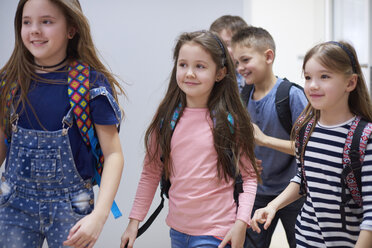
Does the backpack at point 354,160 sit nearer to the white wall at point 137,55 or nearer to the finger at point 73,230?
the finger at point 73,230

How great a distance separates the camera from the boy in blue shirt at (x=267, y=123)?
221 centimetres

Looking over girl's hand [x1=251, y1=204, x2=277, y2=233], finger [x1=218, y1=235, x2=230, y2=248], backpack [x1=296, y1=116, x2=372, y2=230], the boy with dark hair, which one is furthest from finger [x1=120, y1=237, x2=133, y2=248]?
the boy with dark hair

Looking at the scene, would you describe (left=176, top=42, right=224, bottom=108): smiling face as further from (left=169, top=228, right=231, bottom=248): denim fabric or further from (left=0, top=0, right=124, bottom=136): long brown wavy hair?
(left=169, top=228, right=231, bottom=248): denim fabric

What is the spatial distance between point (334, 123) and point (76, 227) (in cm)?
99

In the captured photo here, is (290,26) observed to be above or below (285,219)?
above

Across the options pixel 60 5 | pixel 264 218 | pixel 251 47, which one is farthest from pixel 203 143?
pixel 251 47

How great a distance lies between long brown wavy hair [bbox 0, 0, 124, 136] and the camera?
1.57 meters

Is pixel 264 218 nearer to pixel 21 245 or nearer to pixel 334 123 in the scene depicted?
pixel 334 123

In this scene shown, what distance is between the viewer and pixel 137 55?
2941 millimetres

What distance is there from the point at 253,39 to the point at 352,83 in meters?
1.00

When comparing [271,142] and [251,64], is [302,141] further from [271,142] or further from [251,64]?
[251,64]

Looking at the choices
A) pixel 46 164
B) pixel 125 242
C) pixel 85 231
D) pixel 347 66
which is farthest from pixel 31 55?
pixel 347 66

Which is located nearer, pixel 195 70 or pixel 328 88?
pixel 328 88

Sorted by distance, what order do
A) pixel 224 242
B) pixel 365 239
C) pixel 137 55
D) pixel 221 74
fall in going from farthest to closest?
1. pixel 137 55
2. pixel 221 74
3. pixel 224 242
4. pixel 365 239
